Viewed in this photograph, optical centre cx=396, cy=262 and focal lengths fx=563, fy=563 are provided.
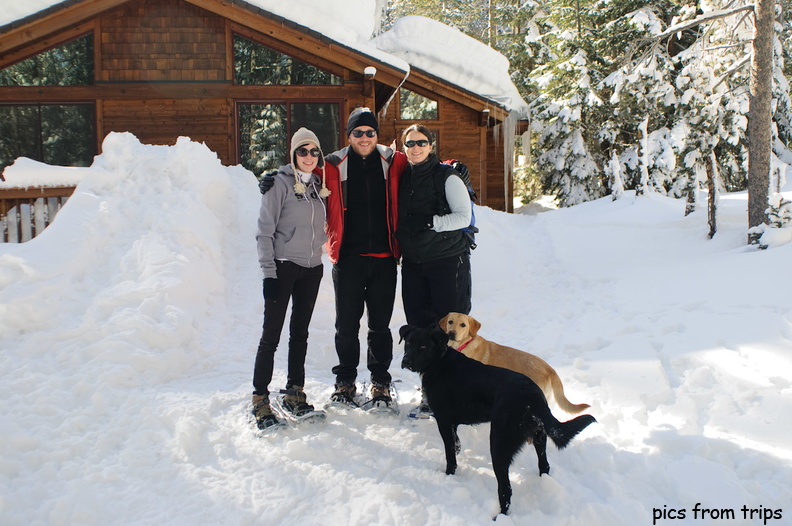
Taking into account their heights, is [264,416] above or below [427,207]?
below

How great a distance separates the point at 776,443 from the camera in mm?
3209

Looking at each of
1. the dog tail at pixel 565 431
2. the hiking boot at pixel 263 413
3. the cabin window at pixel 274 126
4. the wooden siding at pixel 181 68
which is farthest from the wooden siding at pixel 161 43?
the dog tail at pixel 565 431

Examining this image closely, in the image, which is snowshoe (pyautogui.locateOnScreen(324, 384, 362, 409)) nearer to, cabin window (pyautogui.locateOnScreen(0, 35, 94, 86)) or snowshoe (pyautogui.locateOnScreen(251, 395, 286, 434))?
snowshoe (pyautogui.locateOnScreen(251, 395, 286, 434))

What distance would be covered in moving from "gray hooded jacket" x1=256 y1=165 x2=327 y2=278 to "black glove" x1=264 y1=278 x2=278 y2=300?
33mm

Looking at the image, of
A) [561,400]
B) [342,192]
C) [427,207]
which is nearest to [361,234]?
[342,192]

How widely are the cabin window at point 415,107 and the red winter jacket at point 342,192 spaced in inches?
459

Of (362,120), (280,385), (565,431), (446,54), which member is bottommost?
(280,385)

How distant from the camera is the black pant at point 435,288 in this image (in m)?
3.88

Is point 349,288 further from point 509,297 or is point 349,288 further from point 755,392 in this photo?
point 509,297

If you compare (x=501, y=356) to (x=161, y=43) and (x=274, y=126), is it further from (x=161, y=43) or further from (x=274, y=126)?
(x=161, y=43)

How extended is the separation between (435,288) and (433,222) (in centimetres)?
48

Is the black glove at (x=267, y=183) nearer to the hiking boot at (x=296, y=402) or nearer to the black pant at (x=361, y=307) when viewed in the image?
the black pant at (x=361, y=307)

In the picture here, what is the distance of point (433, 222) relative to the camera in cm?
375

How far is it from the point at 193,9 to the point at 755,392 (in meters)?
11.7
